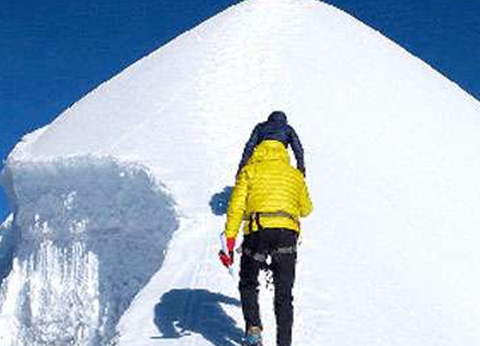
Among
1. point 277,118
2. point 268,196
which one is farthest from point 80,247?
point 268,196

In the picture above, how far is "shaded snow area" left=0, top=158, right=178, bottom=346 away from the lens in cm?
1388

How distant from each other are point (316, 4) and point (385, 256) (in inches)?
456

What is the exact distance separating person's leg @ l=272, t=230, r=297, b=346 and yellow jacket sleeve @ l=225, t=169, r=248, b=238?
434 millimetres

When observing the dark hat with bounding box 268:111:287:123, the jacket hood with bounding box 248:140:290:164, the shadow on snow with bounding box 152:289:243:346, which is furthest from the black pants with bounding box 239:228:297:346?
the dark hat with bounding box 268:111:287:123

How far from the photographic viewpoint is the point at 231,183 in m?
13.6

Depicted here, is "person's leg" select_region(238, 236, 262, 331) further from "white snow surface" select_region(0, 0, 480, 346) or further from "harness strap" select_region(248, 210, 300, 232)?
"white snow surface" select_region(0, 0, 480, 346)

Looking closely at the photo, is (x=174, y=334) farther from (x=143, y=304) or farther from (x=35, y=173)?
(x=35, y=173)

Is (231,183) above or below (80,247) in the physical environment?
above

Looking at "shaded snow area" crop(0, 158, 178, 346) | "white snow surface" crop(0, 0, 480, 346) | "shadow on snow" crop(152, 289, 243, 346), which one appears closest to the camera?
"shadow on snow" crop(152, 289, 243, 346)

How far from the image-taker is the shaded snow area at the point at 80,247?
45.5 feet

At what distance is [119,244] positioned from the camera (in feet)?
47.5

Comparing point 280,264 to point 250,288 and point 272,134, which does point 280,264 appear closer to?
point 250,288

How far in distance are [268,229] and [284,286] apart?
556mm

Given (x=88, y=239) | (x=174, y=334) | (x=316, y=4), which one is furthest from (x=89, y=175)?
(x=316, y=4)
